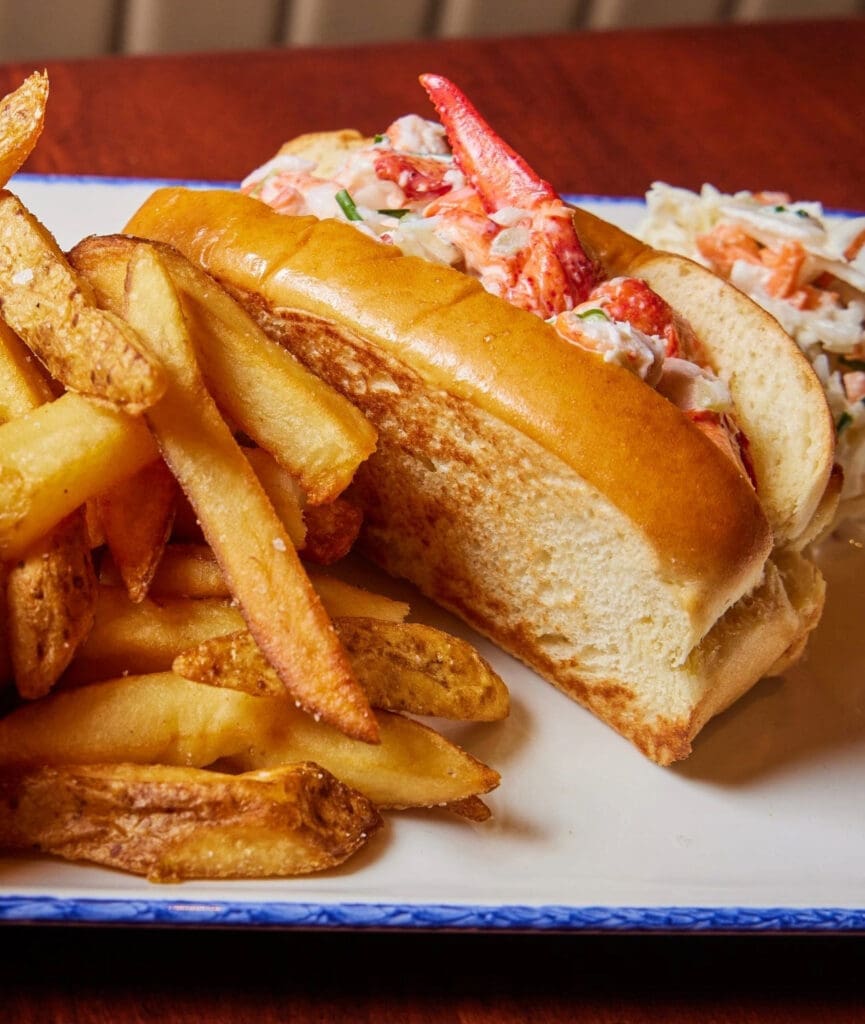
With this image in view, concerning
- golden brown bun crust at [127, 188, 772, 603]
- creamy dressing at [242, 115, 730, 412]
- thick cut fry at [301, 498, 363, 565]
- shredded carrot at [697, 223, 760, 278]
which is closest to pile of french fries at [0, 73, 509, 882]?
thick cut fry at [301, 498, 363, 565]

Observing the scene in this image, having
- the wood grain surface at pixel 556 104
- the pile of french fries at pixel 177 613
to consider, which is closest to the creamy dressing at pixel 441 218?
the pile of french fries at pixel 177 613

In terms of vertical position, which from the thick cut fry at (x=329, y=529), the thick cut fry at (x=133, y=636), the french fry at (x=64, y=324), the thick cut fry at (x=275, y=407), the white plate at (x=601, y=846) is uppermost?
the french fry at (x=64, y=324)

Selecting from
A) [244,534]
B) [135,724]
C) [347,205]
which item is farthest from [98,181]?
[135,724]

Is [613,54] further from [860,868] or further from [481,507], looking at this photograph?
[860,868]

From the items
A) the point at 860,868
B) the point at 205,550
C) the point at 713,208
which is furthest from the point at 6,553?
the point at 713,208

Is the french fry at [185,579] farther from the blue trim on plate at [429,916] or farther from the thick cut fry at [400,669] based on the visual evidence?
the blue trim on plate at [429,916]

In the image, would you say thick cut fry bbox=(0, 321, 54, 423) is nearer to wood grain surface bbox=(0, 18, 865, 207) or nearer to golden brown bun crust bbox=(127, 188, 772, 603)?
golden brown bun crust bbox=(127, 188, 772, 603)
